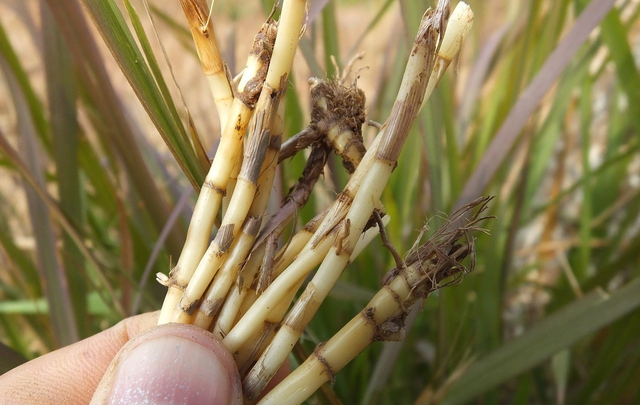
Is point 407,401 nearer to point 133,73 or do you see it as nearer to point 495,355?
point 495,355

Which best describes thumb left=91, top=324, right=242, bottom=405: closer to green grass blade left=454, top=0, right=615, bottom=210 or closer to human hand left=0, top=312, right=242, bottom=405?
human hand left=0, top=312, right=242, bottom=405

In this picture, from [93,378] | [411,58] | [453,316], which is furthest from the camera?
[453,316]

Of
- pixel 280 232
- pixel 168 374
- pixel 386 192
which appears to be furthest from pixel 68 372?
pixel 386 192

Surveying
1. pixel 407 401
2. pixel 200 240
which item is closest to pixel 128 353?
pixel 200 240

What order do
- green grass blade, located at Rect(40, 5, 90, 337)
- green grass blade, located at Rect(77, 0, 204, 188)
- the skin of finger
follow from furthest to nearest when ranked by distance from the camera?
green grass blade, located at Rect(40, 5, 90, 337), the skin of finger, green grass blade, located at Rect(77, 0, 204, 188)

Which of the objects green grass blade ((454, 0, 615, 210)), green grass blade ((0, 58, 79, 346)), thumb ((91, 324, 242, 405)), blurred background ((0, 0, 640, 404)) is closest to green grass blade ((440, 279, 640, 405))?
blurred background ((0, 0, 640, 404))
